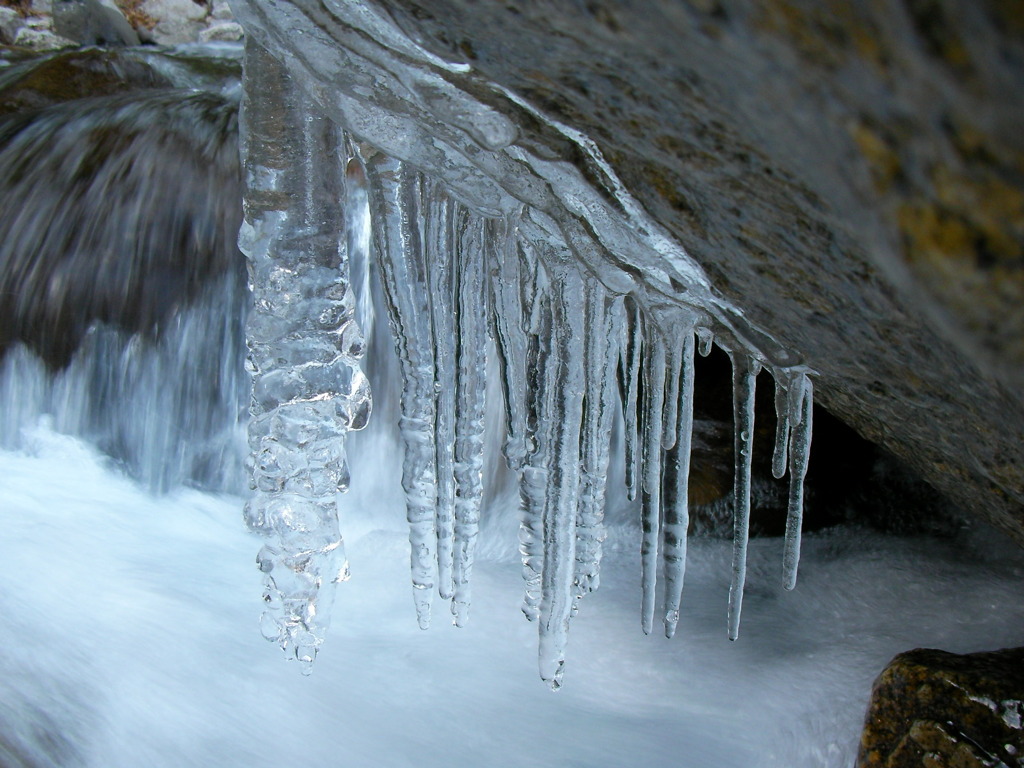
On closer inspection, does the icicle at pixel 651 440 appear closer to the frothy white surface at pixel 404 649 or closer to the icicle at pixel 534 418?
the icicle at pixel 534 418

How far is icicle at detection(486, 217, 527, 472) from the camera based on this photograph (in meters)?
1.86

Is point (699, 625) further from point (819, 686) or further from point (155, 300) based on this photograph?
point (155, 300)

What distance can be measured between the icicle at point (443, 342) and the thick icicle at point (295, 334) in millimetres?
185

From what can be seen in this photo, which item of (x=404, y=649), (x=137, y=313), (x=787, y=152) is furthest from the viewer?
(x=137, y=313)

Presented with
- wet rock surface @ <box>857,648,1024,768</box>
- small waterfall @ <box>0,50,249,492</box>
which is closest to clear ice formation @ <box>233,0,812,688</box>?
wet rock surface @ <box>857,648,1024,768</box>

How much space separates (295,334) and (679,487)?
1.09 meters

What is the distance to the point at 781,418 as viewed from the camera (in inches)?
85.3

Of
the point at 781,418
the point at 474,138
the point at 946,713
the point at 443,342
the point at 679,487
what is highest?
the point at 474,138

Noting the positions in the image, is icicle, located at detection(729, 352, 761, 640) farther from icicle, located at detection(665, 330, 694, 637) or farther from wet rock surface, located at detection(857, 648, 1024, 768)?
wet rock surface, located at detection(857, 648, 1024, 768)

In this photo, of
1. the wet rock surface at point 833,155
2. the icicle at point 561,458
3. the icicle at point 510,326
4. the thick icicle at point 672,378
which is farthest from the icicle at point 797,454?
the icicle at point 510,326

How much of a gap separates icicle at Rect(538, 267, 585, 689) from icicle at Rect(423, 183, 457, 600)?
0.23 meters

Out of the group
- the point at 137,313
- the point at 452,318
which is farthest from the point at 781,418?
the point at 137,313

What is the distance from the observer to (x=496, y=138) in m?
1.38

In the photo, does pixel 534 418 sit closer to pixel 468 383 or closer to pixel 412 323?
pixel 468 383
